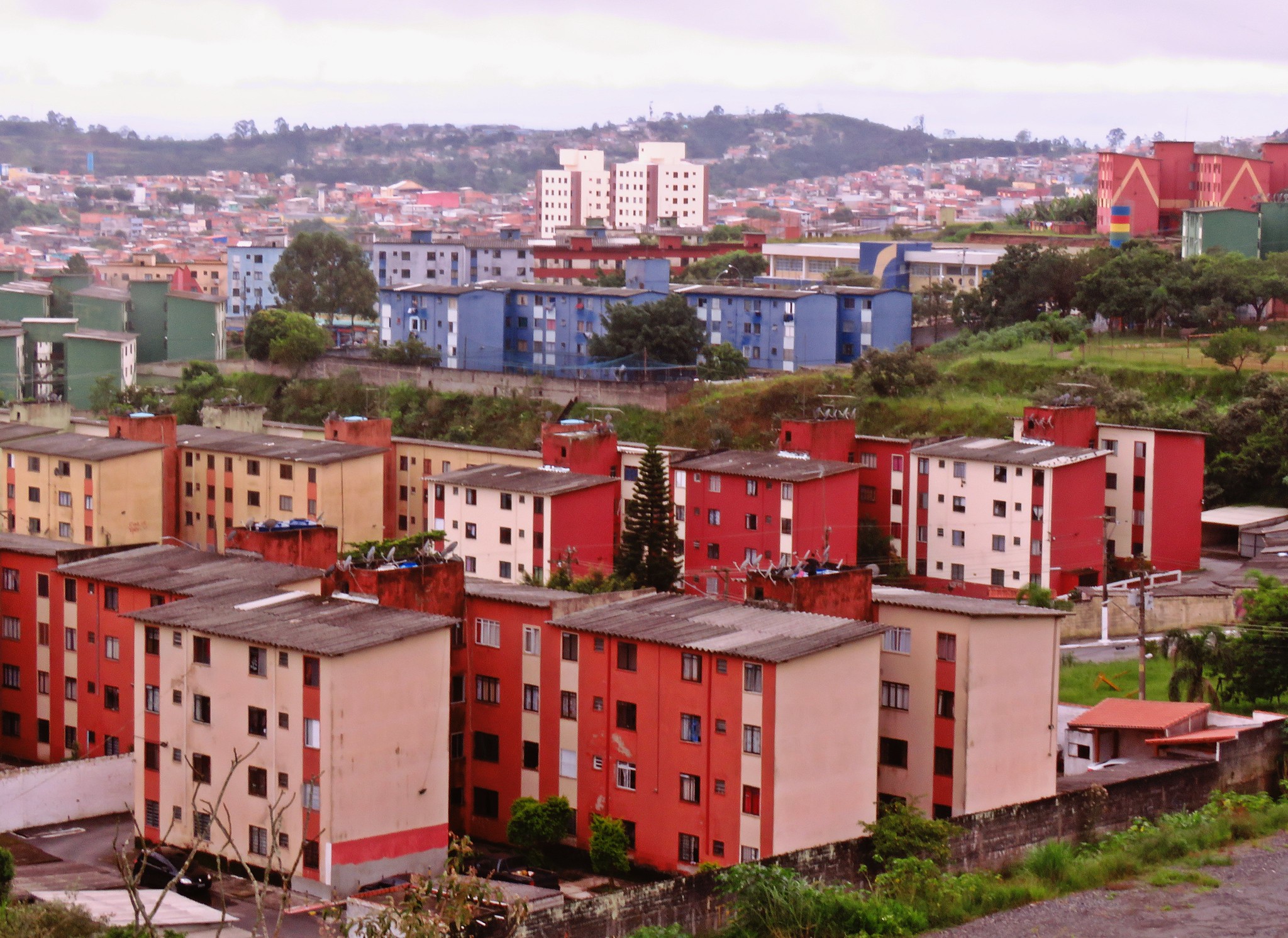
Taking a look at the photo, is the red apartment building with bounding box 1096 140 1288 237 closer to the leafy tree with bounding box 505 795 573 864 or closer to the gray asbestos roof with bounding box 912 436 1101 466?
the gray asbestos roof with bounding box 912 436 1101 466

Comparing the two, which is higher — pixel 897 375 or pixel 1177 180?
pixel 1177 180

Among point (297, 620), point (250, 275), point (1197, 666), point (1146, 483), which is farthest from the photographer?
point (250, 275)

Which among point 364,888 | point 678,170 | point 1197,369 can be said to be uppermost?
point 678,170

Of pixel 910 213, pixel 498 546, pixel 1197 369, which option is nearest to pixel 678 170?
pixel 910 213

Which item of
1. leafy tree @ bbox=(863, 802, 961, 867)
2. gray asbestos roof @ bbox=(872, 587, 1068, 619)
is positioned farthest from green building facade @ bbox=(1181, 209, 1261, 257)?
leafy tree @ bbox=(863, 802, 961, 867)

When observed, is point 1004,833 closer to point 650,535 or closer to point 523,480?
point 650,535

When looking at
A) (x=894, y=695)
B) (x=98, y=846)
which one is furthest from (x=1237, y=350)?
(x=98, y=846)

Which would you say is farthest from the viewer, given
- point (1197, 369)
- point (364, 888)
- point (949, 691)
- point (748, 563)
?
point (1197, 369)

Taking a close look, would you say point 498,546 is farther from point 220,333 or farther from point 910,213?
point 910,213
